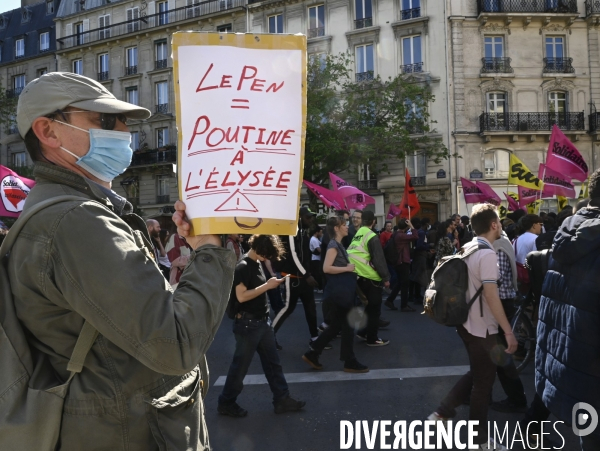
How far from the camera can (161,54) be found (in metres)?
34.0

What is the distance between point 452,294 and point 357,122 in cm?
2132

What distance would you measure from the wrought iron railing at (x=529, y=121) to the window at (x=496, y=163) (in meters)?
1.24

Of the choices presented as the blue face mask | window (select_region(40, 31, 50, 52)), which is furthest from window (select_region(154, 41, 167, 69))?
the blue face mask

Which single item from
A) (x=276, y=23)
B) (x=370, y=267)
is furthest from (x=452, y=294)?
(x=276, y=23)

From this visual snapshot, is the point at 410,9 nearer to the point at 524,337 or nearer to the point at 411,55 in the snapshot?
the point at 411,55

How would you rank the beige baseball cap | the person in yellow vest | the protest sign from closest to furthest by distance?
1. the beige baseball cap
2. the protest sign
3. the person in yellow vest

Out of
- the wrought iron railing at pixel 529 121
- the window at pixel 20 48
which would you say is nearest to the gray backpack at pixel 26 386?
the wrought iron railing at pixel 529 121

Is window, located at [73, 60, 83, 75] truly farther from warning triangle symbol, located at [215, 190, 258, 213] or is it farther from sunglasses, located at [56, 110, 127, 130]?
warning triangle symbol, located at [215, 190, 258, 213]

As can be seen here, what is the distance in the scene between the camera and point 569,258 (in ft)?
9.06

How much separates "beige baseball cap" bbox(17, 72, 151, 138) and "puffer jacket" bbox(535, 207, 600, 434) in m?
2.30

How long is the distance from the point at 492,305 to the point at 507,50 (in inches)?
1049

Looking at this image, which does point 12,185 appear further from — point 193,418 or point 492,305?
point 193,418

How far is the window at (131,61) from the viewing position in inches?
1375

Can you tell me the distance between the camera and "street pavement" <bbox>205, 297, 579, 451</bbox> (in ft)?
14.2
